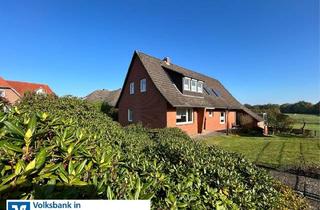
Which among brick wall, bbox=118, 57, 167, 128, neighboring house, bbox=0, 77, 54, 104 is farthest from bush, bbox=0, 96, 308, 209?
neighboring house, bbox=0, 77, 54, 104

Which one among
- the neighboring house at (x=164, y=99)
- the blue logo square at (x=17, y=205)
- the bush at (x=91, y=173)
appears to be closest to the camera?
the blue logo square at (x=17, y=205)

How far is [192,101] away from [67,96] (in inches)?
664

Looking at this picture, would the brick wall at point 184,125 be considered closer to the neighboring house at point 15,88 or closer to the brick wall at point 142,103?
the brick wall at point 142,103

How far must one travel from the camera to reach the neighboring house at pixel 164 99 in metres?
20.6

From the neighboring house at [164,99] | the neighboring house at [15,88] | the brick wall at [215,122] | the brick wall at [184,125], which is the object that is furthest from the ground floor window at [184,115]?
the neighboring house at [15,88]

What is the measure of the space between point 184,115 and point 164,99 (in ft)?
12.0

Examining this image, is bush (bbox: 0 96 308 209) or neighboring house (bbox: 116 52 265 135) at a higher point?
neighboring house (bbox: 116 52 265 135)

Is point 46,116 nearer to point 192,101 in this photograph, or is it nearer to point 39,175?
point 39,175

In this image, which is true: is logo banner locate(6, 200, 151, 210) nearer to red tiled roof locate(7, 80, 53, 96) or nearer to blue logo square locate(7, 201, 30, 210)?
blue logo square locate(7, 201, 30, 210)

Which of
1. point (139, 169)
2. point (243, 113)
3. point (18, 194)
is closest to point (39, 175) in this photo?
point (18, 194)

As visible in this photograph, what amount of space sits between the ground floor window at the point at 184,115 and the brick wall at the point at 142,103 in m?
2.10

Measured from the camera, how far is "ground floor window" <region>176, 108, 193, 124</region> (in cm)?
2183

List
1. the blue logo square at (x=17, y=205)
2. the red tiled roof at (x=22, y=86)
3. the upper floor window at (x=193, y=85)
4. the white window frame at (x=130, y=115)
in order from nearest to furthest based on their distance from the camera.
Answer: the blue logo square at (x=17, y=205)
the upper floor window at (x=193, y=85)
the white window frame at (x=130, y=115)
the red tiled roof at (x=22, y=86)

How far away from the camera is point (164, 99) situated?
20.0 m
